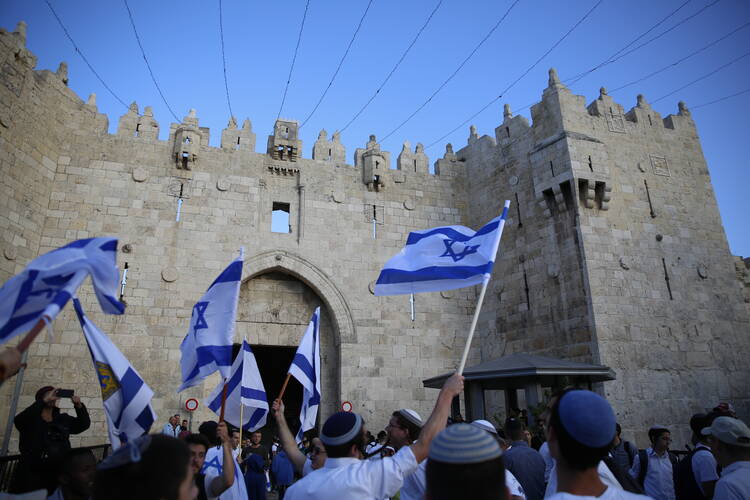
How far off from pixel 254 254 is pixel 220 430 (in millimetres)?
9185

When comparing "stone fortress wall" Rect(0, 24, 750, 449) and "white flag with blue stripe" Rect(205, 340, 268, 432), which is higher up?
"stone fortress wall" Rect(0, 24, 750, 449)

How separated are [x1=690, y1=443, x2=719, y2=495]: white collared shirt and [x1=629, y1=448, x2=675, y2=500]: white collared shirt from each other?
1199 millimetres

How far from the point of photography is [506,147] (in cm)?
1358

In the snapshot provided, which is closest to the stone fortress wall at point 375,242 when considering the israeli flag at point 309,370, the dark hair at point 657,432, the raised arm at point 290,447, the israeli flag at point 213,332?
the dark hair at point 657,432

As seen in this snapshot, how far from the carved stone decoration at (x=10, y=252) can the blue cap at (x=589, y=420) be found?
11.2m

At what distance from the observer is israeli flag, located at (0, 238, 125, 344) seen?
270cm

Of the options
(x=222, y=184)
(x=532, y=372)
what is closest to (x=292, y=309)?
(x=222, y=184)

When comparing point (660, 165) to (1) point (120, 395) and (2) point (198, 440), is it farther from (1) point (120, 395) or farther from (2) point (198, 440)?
(1) point (120, 395)

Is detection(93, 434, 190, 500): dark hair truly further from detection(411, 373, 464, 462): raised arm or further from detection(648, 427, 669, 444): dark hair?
detection(648, 427, 669, 444): dark hair

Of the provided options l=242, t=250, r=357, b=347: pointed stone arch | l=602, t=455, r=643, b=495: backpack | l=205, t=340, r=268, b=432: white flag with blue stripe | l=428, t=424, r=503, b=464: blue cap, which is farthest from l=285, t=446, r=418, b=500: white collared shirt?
l=242, t=250, r=357, b=347: pointed stone arch

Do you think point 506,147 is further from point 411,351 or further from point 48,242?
point 48,242

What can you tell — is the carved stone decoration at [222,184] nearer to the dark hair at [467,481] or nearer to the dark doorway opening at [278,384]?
the dark doorway opening at [278,384]

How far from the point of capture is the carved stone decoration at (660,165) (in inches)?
495

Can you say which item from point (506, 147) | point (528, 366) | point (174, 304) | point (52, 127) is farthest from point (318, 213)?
point (528, 366)
